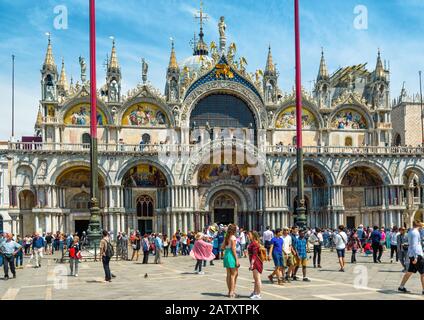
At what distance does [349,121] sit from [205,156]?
1486 cm

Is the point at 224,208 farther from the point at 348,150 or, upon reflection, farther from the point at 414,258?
the point at 414,258

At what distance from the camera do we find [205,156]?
50594 mm

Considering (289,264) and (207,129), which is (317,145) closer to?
(207,129)

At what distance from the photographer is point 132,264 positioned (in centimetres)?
3066

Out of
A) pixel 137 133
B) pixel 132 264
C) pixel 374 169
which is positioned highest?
pixel 137 133

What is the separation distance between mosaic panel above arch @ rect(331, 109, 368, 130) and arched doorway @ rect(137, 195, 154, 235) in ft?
59.8

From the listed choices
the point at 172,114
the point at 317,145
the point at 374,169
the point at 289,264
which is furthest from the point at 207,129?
the point at 289,264

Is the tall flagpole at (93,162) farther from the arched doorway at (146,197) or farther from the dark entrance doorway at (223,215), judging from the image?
the dark entrance doorway at (223,215)

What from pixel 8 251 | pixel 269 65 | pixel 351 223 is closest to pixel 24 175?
pixel 269 65

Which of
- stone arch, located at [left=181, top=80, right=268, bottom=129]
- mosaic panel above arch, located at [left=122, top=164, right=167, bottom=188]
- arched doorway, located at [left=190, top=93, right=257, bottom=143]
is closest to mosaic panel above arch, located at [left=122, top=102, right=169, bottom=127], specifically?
stone arch, located at [left=181, top=80, right=268, bottom=129]

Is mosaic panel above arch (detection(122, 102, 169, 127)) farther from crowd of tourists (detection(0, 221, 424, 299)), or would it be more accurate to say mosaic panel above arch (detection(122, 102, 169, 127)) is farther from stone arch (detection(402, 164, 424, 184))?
stone arch (detection(402, 164, 424, 184))

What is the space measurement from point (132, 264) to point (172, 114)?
23.7 meters

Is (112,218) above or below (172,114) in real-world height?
below

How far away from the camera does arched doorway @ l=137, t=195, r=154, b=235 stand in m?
51.8
